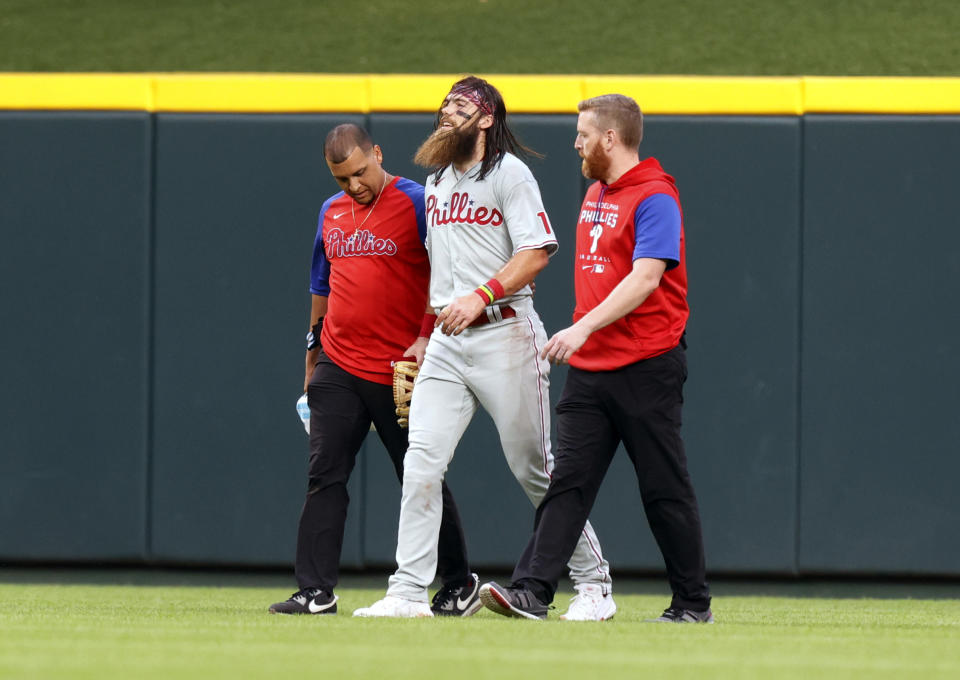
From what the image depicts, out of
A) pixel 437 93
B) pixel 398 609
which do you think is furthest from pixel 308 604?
pixel 437 93

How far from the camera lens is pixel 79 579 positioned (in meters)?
6.57

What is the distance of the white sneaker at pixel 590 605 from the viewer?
4.31 meters

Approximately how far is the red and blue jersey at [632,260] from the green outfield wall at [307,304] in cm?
221

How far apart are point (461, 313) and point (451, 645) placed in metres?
1.14

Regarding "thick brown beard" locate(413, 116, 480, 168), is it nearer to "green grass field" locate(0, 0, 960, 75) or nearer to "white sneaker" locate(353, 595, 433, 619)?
"white sneaker" locate(353, 595, 433, 619)

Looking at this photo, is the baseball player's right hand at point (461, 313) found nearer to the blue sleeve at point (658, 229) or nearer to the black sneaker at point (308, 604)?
the blue sleeve at point (658, 229)

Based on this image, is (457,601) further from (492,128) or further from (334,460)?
(492,128)

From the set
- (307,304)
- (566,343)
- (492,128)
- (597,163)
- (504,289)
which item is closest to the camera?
(566,343)

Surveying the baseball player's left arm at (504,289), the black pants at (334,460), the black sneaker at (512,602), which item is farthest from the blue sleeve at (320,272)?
the black sneaker at (512,602)

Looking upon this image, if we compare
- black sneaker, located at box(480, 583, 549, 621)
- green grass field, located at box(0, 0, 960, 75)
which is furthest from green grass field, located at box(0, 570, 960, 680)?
green grass field, located at box(0, 0, 960, 75)

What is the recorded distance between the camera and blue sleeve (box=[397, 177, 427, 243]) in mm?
4562

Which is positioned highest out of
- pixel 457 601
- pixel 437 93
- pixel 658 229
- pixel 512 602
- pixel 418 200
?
pixel 437 93

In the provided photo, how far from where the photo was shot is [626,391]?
4113 millimetres

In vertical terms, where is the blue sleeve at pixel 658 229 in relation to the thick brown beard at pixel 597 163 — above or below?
below
